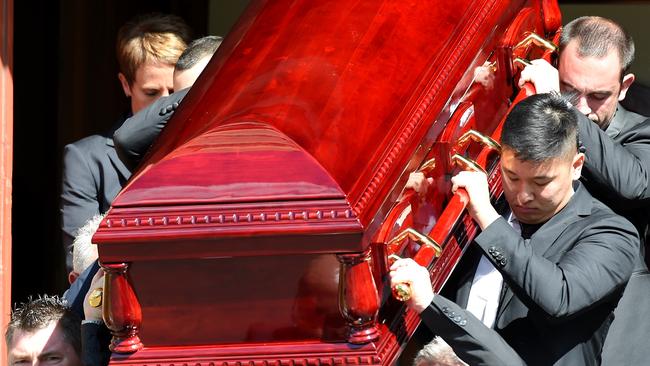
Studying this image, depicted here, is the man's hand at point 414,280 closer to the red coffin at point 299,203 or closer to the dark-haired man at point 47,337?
the red coffin at point 299,203

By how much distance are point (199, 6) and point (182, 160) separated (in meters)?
3.52

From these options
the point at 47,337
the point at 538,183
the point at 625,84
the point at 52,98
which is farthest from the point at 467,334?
the point at 52,98

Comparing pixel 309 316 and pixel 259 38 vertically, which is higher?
pixel 259 38

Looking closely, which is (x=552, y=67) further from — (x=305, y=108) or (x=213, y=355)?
(x=213, y=355)

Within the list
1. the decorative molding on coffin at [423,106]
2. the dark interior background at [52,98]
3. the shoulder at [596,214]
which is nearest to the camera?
the decorative molding on coffin at [423,106]

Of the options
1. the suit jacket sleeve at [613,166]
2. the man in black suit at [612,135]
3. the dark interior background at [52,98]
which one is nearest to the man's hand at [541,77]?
the man in black suit at [612,135]

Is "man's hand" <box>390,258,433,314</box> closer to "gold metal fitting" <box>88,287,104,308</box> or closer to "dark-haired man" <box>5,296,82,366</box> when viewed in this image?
"gold metal fitting" <box>88,287,104,308</box>

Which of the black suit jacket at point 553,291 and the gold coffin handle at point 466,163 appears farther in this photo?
the gold coffin handle at point 466,163

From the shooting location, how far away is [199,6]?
21.8ft

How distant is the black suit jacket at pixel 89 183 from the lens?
4.68 meters

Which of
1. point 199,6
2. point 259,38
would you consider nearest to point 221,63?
point 259,38

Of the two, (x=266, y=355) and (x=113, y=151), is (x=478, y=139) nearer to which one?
(x=266, y=355)

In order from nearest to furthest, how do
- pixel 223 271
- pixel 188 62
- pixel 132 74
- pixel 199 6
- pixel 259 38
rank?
pixel 223 271, pixel 259 38, pixel 188 62, pixel 132 74, pixel 199 6

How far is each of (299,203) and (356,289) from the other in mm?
210
